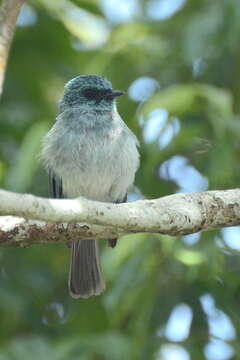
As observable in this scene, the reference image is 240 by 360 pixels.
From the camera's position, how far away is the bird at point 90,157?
5.55 m

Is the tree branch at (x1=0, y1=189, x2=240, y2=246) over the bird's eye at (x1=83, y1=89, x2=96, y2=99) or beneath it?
beneath

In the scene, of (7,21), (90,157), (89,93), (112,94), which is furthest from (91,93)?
(7,21)

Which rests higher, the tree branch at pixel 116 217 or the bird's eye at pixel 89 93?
the bird's eye at pixel 89 93

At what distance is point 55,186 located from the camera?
584cm

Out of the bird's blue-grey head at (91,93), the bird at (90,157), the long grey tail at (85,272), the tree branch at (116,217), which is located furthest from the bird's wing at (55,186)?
the tree branch at (116,217)

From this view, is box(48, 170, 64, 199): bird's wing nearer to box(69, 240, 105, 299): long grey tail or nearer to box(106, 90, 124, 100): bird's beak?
box(69, 240, 105, 299): long grey tail

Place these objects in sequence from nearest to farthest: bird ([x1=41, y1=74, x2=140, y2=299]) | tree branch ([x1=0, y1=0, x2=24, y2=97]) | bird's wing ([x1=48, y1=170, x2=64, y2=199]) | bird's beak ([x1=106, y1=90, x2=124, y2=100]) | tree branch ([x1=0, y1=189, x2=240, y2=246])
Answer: tree branch ([x1=0, y1=189, x2=240, y2=246])
tree branch ([x1=0, y1=0, x2=24, y2=97])
bird ([x1=41, y1=74, x2=140, y2=299])
bird's wing ([x1=48, y1=170, x2=64, y2=199])
bird's beak ([x1=106, y1=90, x2=124, y2=100])

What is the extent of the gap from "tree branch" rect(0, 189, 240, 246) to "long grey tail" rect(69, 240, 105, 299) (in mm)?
1227

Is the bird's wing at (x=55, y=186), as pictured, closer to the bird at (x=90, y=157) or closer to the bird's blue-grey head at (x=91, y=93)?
the bird at (x=90, y=157)

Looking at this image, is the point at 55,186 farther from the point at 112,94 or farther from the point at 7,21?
the point at 7,21

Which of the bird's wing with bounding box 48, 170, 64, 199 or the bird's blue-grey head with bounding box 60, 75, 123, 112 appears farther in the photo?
the bird's blue-grey head with bounding box 60, 75, 123, 112

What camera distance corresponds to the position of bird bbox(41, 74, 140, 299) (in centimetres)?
555

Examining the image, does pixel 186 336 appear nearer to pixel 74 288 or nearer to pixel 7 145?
pixel 74 288

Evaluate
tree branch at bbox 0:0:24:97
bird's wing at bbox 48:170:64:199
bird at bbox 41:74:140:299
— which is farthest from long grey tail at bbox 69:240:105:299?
tree branch at bbox 0:0:24:97
